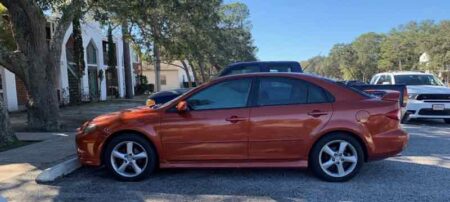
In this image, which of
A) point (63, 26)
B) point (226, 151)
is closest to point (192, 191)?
point (226, 151)

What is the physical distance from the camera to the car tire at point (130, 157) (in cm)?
693

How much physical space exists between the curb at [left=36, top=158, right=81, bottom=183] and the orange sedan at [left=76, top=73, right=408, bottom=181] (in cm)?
68

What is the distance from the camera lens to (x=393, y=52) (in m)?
84.5

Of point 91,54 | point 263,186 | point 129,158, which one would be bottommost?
point 263,186

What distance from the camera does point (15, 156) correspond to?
9336 mm

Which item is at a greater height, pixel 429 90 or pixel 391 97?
pixel 391 97

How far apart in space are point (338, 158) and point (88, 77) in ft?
93.4

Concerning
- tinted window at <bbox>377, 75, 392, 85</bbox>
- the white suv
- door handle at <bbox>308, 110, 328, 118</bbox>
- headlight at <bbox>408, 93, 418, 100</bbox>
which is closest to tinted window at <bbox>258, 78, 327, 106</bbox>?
door handle at <bbox>308, 110, 328, 118</bbox>

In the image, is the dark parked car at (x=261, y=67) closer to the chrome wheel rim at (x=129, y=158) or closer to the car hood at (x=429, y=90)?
the car hood at (x=429, y=90)

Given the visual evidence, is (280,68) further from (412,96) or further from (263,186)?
(263,186)

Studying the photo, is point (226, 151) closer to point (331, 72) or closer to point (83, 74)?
point (83, 74)

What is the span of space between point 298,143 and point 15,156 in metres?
5.69

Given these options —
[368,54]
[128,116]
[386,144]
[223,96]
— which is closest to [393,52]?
[368,54]

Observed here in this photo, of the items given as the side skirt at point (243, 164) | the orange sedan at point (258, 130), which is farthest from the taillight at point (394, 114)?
the side skirt at point (243, 164)
